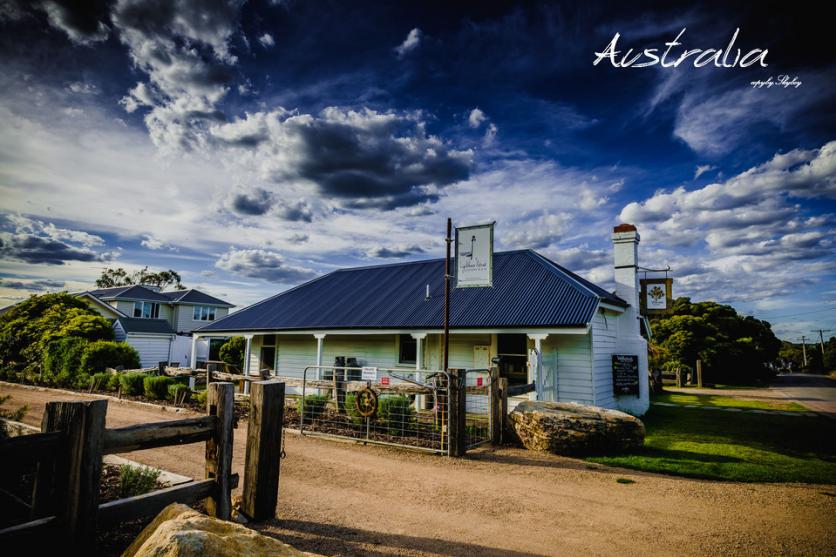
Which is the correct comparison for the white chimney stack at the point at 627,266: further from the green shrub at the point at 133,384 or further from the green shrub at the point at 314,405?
the green shrub at the point at 133,384

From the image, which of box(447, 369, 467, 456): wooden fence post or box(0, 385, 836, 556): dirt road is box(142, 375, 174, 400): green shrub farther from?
box(447, 369, 467, 456): wooden fence post

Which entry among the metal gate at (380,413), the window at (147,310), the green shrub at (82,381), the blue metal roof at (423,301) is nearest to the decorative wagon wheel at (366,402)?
the metal gate at (380,413)

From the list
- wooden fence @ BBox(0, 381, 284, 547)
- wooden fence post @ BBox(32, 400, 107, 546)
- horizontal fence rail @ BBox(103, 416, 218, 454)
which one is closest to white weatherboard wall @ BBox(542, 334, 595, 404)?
wooden fence @ BBox(0, 381, 284, 547)

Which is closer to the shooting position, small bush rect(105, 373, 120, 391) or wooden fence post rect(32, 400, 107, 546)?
wooden fence post rect(32, 400, 107, 546)

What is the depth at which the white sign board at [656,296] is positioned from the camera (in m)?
18.2

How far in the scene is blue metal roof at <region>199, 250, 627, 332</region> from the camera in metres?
15.0

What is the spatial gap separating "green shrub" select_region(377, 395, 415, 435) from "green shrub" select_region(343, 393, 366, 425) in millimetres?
540

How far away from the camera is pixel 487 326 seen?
48.9ft

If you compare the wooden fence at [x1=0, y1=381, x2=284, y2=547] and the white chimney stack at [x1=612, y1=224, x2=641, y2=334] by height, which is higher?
the white chimney stack at [x1=612, y1=224, x2=641, y2=334]

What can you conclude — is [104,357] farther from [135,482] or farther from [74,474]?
[74,474]

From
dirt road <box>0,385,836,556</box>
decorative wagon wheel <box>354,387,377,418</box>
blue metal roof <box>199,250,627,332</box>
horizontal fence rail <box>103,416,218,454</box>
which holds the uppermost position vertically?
blue metal roof <box>199,250,627,332</box>

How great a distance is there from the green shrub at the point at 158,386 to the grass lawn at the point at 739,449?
14.7 m

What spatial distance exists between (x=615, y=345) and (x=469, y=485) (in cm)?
1148

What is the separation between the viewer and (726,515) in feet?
19.5
